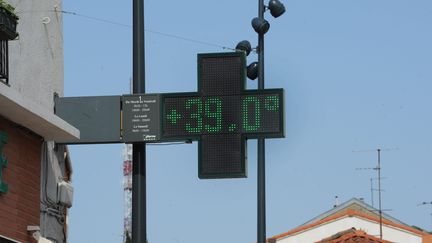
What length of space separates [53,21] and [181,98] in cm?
500

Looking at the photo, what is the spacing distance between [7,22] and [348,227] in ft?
129

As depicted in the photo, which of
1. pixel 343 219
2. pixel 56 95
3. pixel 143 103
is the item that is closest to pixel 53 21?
pixel 56 95

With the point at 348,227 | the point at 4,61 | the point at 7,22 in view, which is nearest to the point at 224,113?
the point at 7,22

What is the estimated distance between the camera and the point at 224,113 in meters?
14.6

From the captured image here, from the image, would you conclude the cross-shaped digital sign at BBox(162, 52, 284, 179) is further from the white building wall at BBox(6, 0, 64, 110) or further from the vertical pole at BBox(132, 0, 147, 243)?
the white building wall at BBox(6, 0, 64, 110)

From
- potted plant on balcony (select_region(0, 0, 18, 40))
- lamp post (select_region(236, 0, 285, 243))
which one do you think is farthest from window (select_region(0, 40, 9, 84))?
lamp post (select_region(236, 0, 285, 243))

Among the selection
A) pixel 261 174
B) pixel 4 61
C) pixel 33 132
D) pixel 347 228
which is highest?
pixel 4 61

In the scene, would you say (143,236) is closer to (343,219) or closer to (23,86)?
(23,86)

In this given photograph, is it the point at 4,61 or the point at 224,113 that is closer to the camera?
the point at 224,113

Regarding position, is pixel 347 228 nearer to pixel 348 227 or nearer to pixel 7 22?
pixel 348 227

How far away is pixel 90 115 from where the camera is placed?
16.7 m

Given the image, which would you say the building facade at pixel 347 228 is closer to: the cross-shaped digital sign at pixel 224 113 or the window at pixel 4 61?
the window at pixel 4 61

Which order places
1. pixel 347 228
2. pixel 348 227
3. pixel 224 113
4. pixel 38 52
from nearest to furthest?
1. pixel 224 113
2. pixel 38 52
3. pixel 347 228
4. pixel 348 227

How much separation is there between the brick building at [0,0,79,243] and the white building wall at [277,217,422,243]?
3457cm
